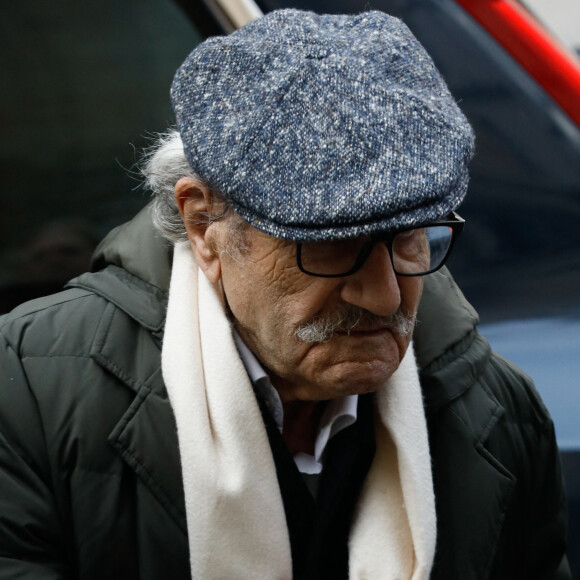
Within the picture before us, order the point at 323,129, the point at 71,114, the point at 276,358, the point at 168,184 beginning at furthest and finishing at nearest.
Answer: the point at 71,114
the point at 168,184
the point at 276,358
the point at 323,129

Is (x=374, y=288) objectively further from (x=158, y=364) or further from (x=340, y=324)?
(x=158, y=364)

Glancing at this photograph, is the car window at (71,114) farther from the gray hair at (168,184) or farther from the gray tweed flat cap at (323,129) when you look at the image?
the gray tweed flat cap at (323,129)

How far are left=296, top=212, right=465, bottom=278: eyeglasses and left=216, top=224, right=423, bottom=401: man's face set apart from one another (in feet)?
0.08

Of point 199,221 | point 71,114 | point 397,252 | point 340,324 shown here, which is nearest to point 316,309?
point 340,324

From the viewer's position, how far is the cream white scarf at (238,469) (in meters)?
1.99

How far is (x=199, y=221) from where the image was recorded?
2078 mm

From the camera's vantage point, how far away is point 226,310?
83.3 inches

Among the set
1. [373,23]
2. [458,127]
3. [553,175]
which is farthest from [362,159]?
[553,175]

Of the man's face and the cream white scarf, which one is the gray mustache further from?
the cream white scarf

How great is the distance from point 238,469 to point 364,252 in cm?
47

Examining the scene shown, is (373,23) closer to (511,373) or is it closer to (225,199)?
(225,199)

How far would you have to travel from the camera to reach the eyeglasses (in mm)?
1864

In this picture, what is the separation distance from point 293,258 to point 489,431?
24.8 inches

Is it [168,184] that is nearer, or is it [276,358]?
[276,358]
